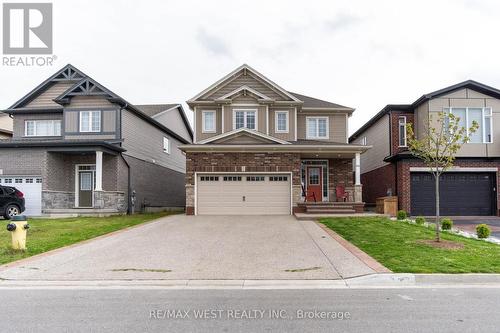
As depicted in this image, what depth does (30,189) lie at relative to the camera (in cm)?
1980

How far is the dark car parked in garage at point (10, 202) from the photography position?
17328 mm

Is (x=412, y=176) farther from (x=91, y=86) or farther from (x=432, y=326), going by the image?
(x=91, y=86)

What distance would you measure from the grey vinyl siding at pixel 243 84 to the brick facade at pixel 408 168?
7240 millimetres

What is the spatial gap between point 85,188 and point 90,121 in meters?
3.73

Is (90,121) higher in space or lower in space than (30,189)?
higher

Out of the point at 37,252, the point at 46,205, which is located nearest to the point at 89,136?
the point at 46,205

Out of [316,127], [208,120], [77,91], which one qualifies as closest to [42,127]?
[77,91]

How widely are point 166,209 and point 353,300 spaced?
22990 millimetres

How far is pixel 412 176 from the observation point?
803 inches

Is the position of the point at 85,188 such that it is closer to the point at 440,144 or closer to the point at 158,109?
the point at 158,109

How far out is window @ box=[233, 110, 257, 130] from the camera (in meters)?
22.0

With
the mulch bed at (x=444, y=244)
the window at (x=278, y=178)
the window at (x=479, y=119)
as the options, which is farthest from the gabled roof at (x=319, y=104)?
the mulch bed at (x=444, y=244)

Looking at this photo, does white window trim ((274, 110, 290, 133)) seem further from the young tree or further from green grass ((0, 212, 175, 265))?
the young tree

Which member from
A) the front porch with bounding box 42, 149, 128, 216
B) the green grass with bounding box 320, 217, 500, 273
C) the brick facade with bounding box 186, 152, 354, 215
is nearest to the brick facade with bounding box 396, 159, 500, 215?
the green grass with bounding box 320, 217, 500, 273
